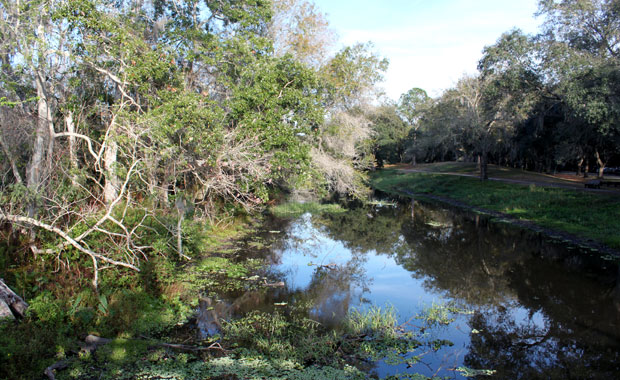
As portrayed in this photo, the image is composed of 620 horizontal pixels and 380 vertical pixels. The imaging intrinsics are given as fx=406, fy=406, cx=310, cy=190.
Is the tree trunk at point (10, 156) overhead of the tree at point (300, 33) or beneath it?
beneath

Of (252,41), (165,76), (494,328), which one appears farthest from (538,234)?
(165,76)

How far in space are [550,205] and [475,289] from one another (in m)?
13.6

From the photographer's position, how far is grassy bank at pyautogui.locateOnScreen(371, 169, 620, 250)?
57.6 feet

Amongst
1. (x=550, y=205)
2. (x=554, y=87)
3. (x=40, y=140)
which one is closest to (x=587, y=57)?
(x=554, y=87)

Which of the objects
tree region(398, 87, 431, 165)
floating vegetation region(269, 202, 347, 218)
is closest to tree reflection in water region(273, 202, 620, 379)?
floating vegetation region(269, 202, 347, 218)

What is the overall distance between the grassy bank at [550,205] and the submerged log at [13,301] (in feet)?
60.2

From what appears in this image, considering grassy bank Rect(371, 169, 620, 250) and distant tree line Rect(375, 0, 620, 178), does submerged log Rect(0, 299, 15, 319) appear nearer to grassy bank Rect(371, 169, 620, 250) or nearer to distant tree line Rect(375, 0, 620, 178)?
grassy bank Rect(371, 169, 620, 250)

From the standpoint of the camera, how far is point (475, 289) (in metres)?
11.4

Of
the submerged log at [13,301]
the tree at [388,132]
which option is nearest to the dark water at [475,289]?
the submerged log at [13,301]

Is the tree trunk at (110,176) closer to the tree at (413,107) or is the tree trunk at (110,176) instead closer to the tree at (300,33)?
the tree at (300,33)

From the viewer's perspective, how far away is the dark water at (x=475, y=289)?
748 cm

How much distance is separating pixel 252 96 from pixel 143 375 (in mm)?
9434

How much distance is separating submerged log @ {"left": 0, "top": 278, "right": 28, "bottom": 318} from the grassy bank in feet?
60.2

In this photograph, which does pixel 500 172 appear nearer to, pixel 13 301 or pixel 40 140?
pixel 40 140
